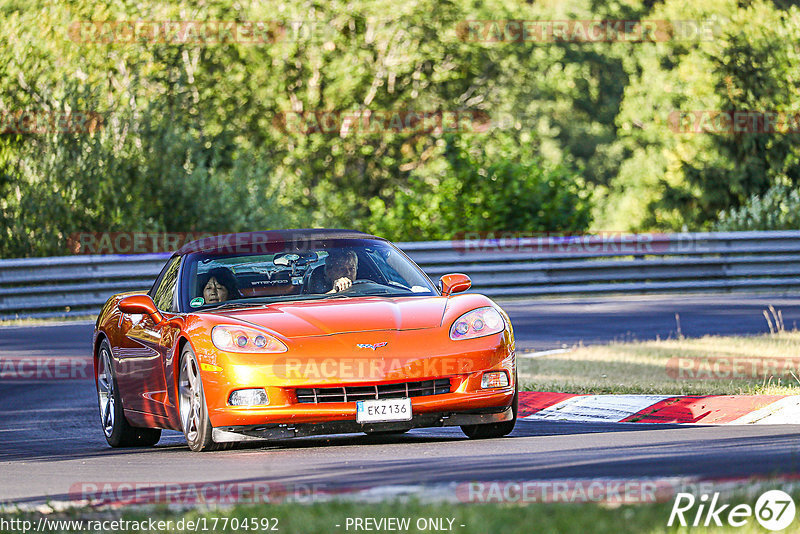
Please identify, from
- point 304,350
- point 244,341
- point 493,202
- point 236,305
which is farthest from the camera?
point 493,202

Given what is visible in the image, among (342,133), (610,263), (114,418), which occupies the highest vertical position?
(342,133)

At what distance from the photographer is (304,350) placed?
8359 mm

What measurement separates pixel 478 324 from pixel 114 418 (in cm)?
278

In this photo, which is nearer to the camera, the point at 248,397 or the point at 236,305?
the point at 248,397

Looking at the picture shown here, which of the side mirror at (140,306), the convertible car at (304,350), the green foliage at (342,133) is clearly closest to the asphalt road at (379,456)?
the convertible car at (304,350)

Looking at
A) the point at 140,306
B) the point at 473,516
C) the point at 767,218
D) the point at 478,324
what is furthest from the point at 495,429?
the point at 767,218

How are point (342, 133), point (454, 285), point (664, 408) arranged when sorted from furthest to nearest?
point (342, 133)
point (664, 408)
point (454, 285)

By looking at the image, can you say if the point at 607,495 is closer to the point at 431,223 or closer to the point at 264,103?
the point at 431,223

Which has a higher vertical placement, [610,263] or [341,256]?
[341,256]

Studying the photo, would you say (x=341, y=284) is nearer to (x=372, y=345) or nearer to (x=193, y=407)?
(x=372, y=345)

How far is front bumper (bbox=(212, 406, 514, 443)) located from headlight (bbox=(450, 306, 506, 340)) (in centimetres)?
50

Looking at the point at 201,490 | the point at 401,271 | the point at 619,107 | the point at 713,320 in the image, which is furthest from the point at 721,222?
the point at 619,107

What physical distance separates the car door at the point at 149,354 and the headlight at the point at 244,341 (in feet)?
1.86

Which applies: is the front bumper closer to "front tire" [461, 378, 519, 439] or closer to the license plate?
the license plate
